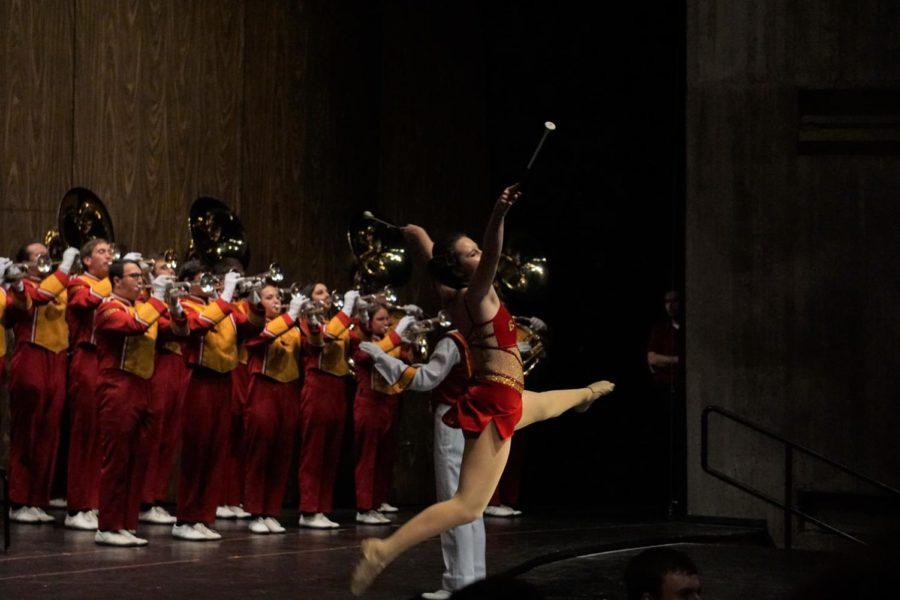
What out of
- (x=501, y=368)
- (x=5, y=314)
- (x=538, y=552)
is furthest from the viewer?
(x=5, y=314)

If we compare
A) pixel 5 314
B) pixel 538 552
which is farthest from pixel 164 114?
pixel 538 552

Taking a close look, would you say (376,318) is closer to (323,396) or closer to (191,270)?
(323,396)

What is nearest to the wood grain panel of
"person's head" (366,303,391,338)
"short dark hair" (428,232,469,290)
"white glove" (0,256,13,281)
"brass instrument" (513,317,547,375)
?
"white glove" (0,256,13,281)

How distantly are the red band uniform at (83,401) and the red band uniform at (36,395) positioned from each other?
9cm

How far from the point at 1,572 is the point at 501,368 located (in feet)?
8.67

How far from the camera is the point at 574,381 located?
11.8 m

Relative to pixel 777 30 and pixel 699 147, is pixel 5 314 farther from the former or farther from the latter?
pixel 777 30

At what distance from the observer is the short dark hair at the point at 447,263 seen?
199 inches

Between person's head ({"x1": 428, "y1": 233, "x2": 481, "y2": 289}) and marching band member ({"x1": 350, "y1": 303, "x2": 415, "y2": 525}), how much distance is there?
14.0 ft

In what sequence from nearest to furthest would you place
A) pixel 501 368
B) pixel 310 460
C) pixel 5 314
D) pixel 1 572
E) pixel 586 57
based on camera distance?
pixel 501 368 → pixel 1 572 → pixel 5 314 → pixel 310 460 → pixel 586 57

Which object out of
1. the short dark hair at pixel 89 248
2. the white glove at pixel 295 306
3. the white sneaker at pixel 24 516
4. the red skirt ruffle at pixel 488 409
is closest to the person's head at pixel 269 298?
the white glove at pixel 295 306

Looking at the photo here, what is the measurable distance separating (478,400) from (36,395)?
4.24 meters

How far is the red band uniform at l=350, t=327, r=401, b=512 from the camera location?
9461 millimetres

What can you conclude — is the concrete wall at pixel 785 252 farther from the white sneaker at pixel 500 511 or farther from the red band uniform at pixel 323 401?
the red band uniform at pixel 323 401
